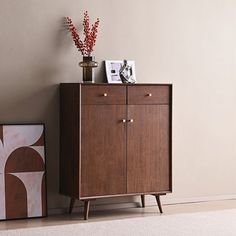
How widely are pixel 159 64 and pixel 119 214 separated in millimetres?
1391

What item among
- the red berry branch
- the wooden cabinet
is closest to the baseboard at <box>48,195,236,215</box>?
the wooden cabinet

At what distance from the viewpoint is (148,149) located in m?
5.66

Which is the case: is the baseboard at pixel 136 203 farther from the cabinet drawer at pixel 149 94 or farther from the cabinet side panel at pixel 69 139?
the cabinet drawer at pixel 149 94

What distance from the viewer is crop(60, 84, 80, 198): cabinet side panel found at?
5406mm

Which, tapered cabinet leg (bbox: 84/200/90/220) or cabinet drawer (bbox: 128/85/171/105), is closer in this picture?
tapered cabinet leg (bbox: 84/200/90/220)

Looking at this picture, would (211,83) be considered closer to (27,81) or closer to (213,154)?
(213,154)

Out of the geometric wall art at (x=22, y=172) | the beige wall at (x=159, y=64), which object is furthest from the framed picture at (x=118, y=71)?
the geometric wall art at (x=22, y=172)

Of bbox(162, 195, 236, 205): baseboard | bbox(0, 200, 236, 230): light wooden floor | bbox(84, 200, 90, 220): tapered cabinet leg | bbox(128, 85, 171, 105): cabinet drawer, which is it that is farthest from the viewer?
bbox(162, 195, 236, 205): baseboard

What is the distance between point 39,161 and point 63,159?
8.2 inches

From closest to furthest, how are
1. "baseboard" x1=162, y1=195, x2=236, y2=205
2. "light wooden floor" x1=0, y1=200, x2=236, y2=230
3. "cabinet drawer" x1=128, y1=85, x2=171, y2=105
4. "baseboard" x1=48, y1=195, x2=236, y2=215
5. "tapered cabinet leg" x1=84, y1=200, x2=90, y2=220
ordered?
1. "light wooden floor" x1=0, y1=200, x2=236, y2=230
2. "tapered cabinet leg" x1=84, y1=200, x2=90, y2=220
3. "cabinet drawer" x1=128, y1=85, x2=171, y2=105
4. "baseboard" x1=48, y1=195, x2=236, y2=215
5. "baseboard" x1=162, y1=195, x2=236, y2=205

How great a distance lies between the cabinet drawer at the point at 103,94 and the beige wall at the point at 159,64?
361 millimetres

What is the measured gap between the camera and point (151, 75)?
6.05 m

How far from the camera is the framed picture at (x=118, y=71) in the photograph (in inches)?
226

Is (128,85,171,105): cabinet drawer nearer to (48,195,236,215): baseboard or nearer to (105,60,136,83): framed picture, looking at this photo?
(105,60,136,83): framed picture
